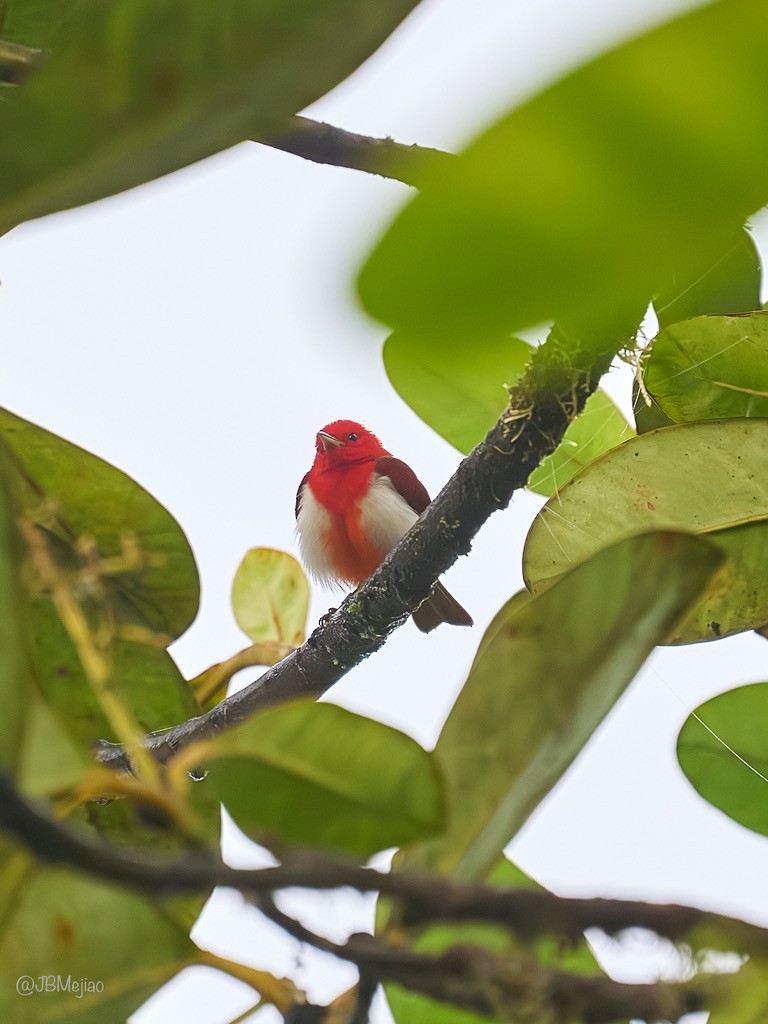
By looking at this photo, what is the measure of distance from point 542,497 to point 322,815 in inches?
49.2

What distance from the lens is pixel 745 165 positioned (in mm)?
383

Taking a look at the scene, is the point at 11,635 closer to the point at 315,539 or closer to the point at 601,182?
the point at 601,182

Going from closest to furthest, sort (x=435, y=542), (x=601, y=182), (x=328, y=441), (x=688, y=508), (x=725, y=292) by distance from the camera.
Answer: (x=601, y=182) < (x=688, y=508) < (x=725, y=292) < (x=435, y=542) < (x=328, y=441)

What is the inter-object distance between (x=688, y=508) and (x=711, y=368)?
278mm

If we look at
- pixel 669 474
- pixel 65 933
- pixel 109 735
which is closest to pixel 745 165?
pixel 65 933

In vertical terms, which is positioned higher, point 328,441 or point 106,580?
point 328,441

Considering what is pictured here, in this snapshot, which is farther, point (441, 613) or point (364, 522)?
point (441, 613)

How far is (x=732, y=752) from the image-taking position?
1.46 metres

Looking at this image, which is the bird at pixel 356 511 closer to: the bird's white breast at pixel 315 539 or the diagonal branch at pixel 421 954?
the bird's white breast at pixel 315 539

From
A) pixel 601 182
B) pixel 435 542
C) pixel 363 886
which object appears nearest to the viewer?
pixel 601 182

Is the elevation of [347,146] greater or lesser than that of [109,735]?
greater

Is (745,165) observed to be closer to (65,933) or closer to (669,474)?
(65,933)

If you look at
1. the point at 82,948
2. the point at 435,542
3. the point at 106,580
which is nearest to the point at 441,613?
the point at 435,542

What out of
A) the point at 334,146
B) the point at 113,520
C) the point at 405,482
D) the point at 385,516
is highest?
the point at 405,482
